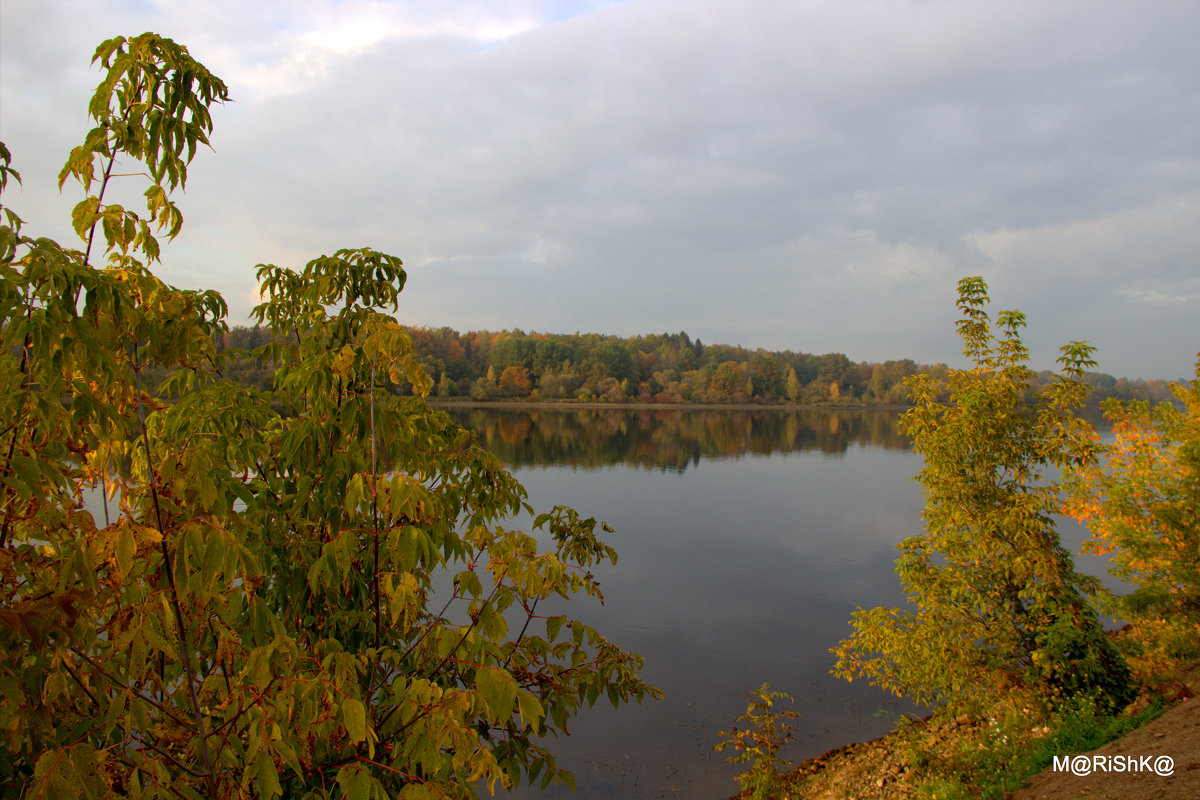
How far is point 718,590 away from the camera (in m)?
16.5

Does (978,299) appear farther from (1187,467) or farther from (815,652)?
(815,652)

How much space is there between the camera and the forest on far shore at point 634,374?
106 metres

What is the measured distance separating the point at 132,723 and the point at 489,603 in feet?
3.10

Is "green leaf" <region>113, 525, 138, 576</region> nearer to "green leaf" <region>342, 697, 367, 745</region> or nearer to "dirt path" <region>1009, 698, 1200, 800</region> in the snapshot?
"green leaf" <region>342, 697, 367, 745</region>

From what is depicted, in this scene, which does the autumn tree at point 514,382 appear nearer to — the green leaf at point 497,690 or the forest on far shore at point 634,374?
the forest on far shore at point 634,374

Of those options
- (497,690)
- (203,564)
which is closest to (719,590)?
(497,690)

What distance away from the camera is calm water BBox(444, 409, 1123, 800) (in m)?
9.51

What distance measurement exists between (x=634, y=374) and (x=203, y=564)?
119 m

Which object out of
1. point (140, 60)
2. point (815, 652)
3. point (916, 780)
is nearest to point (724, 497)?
point (815, 652)

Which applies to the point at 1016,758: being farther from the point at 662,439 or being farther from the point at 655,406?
the point at 655,406

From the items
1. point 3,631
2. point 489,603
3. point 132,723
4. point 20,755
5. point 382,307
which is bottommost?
point 20,755

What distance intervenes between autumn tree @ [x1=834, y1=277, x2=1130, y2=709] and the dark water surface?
9.96 ft

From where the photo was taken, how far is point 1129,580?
30.4ft

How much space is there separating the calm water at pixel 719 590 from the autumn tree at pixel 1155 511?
3894mm
